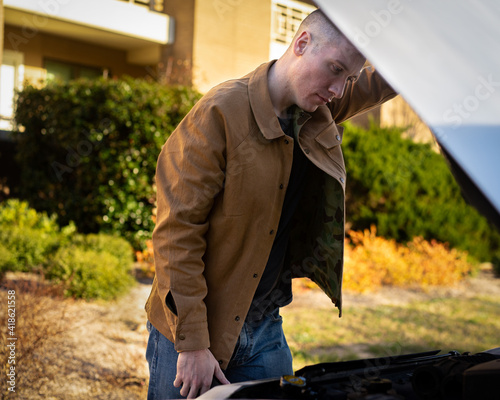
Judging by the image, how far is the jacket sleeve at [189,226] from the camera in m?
1.71

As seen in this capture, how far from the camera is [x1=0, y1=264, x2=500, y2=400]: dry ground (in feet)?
12.9

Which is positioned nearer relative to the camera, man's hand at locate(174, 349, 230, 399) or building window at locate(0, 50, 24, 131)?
man's hand at locate(174, 349, 230, 399)

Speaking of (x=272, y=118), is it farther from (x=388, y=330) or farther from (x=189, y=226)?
(x=388, y=330)

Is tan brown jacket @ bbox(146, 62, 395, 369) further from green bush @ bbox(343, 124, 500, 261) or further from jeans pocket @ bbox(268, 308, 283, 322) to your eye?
green bush @ bbox(343, 124, 500, 261)

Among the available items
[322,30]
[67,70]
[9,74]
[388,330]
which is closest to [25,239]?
[388,330]

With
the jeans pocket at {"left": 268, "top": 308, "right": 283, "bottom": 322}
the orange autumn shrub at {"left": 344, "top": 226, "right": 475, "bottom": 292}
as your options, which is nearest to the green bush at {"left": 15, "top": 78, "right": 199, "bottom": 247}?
the orange autumn shrub at {"left": 344, "top": 226, "right": 475, "bottom": 292}

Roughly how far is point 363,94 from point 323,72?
624 millimetres

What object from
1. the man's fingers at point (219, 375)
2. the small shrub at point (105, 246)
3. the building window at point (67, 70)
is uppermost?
the building window at point (67, 70)

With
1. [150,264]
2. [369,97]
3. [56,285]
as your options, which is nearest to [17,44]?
[150,264]

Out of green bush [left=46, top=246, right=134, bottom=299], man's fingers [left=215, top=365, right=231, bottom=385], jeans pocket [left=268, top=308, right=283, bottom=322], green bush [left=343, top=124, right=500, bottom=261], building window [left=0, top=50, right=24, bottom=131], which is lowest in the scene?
man's fingers [left=215, top=365, right=231, bottom=385]

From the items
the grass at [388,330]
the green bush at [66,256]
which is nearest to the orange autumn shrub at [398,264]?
the grass at [388,330]

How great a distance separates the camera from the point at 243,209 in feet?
5.87

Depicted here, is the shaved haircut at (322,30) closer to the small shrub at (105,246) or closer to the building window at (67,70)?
the small shrub at (105,246)

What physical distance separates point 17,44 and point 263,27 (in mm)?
6179
